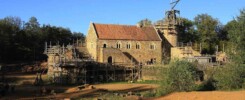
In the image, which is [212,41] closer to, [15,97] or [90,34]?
[90,34]

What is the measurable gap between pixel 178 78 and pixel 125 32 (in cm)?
4598

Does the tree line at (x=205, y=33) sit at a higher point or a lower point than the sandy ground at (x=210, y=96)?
higher

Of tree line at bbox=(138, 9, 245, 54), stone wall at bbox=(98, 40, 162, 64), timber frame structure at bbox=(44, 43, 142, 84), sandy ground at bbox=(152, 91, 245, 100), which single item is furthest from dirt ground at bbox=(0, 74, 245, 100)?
tree line at bbox=(138, 9, 245, 54)

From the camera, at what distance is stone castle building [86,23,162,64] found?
268 feet

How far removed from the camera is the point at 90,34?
280 feet

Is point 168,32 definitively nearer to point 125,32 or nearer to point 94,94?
point 125,32

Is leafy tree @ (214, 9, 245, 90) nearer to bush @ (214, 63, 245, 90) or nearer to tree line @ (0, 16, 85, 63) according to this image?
bush @ (214, 63, 245, 90)

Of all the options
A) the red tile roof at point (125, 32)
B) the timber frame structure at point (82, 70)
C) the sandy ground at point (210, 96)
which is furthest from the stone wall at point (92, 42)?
the sandy ground at point (210, 96)

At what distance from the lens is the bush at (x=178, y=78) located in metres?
41.7

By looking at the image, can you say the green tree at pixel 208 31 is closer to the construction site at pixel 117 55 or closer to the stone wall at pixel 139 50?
the construction site at pixel 117 55

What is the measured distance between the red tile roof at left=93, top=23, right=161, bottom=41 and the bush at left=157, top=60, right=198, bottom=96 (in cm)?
Answer: 4140

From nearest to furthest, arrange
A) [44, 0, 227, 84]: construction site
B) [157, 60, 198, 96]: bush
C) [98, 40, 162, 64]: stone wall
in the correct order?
1. [157, 60, 198, 96]: bush
2. [44, 0, 227, 84]: construction site
3. [98, 40, 162, 64]: stone wall

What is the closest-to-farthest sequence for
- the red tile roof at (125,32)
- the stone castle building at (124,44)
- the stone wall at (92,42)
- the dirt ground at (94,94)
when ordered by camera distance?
the dirt ground at (94,94) < the stone castle building at (124,44) < the stone wall at (92,42) < the red tile roof at (125,32)

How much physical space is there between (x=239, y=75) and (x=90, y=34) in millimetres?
46573
